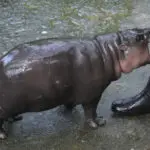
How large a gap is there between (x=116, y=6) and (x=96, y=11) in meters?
0.29

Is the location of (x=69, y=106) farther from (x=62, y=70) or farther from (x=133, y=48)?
(x=133, y=48)

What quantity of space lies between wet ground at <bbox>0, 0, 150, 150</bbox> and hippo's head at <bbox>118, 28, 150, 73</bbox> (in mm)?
483

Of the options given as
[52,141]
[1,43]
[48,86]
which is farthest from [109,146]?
[1,43]

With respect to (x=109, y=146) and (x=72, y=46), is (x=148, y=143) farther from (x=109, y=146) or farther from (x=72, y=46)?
(x=72, y=46)

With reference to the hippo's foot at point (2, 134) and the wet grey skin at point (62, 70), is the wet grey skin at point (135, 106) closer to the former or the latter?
the wet grey skin at point (62, 70)

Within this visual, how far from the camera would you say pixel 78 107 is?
3756 mm

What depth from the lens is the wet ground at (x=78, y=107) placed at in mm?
3367

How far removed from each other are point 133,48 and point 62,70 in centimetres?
55

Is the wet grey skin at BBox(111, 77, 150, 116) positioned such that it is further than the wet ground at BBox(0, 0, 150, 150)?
Yes

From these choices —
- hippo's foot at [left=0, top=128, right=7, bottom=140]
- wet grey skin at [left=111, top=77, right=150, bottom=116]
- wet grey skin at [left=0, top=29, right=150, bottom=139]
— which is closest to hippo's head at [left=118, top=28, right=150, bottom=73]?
wet grey skin at [left=0, top=29, right=150, bottom=139]

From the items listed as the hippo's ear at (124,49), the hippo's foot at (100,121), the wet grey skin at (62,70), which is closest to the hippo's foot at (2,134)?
the wet grey skin at (62,70)

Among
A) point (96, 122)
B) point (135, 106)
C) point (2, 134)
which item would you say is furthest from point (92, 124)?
point (2, 134)

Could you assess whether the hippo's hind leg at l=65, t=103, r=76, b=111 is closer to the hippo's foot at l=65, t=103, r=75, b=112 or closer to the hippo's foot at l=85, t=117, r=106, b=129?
the hippo's foot at l=65, t=103, r=75, b=112

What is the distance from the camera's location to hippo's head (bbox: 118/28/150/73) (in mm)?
3359
